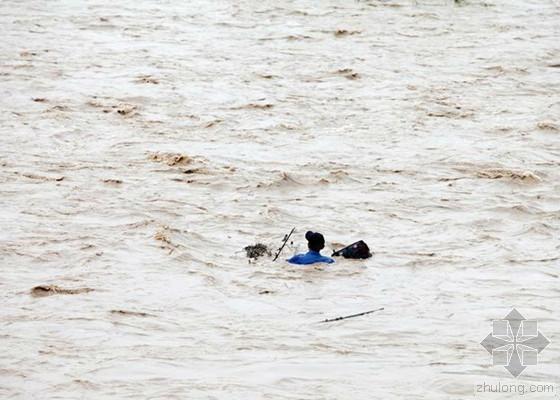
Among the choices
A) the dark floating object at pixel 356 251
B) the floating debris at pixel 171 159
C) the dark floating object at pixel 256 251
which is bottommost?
the dark floating object at pixel 256 251

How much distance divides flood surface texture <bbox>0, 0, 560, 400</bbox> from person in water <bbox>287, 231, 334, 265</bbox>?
3.6 inches

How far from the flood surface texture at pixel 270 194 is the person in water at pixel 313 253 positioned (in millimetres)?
92

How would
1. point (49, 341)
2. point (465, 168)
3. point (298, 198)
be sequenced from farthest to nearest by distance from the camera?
point (465, 168), point (298, 198), point (49, 341)

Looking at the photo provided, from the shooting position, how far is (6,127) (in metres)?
12.2

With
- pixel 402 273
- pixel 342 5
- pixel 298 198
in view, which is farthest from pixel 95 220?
pixel 342 5

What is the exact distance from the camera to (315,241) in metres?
8.98

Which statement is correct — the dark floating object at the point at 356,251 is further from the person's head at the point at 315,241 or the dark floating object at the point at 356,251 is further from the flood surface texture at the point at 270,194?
the person's head at the point at 315,241

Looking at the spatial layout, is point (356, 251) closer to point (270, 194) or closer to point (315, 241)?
point (315, 241)

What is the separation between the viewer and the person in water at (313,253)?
29.5ft

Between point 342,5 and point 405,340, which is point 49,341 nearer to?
point 405,340

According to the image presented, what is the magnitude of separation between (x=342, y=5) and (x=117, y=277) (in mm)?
9686

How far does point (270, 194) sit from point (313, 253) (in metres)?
1.85

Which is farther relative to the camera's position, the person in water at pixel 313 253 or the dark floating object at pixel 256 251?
the dark floating object at pixel 256 251

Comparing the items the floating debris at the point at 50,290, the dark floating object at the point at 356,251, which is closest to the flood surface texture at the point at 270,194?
the floating debris at the point at 50,290
